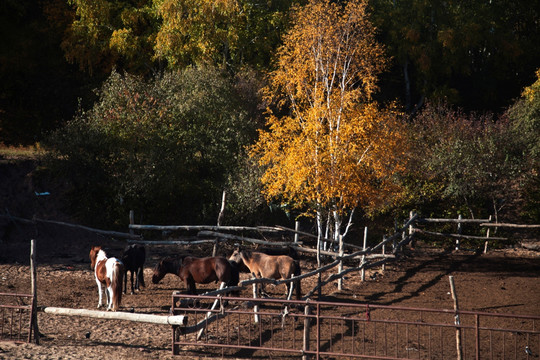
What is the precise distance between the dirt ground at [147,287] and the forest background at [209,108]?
82.9 inches

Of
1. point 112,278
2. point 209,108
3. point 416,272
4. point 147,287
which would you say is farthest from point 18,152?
point 416,272

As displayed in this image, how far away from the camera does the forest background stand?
22.1 metres

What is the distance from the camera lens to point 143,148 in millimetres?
21969

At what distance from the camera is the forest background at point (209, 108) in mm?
22094

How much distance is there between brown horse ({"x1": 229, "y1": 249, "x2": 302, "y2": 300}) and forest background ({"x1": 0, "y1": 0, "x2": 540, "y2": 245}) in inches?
189

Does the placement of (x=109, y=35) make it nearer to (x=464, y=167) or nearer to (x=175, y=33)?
(x=175, y=33)

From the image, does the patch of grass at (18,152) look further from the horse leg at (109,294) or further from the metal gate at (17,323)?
the metal gate at (17,323)

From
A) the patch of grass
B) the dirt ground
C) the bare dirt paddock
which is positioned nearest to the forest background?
the patch of grass

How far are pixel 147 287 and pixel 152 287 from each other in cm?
13

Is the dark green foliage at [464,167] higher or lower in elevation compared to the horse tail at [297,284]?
higher

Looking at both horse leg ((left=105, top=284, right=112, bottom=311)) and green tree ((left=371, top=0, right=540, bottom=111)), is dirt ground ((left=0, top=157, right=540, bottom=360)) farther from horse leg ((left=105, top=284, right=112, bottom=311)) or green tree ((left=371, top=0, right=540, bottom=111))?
green tree ((left=371, top=0, right=540, bottom=111))

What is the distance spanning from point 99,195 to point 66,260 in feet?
16.9

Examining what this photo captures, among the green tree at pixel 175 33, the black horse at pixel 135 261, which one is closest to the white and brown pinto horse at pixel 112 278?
the black horse at pixel 135 261

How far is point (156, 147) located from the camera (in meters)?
21.9
